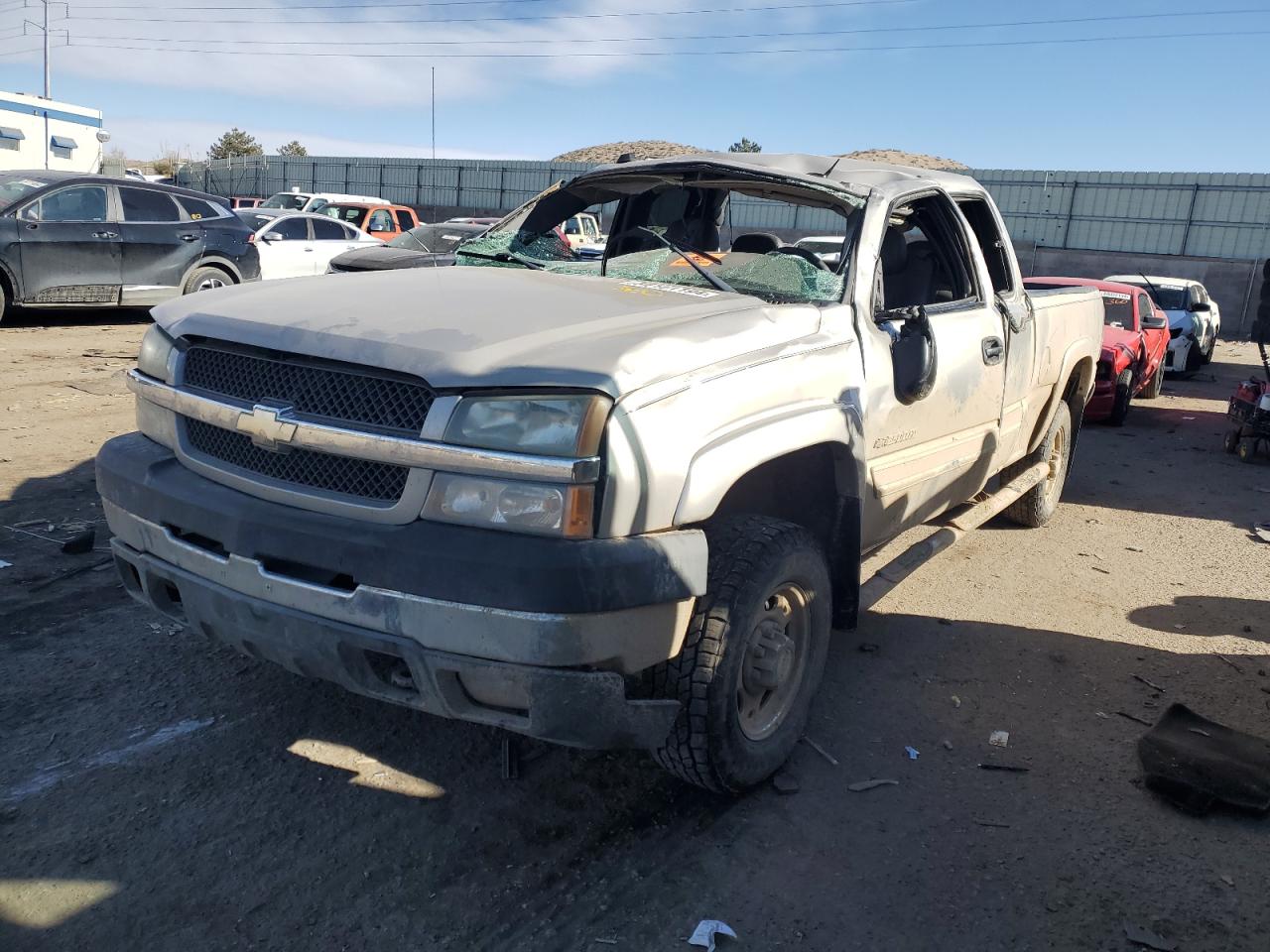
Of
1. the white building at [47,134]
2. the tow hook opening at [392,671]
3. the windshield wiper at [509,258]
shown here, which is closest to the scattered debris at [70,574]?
the windshield wiper at [509,258]

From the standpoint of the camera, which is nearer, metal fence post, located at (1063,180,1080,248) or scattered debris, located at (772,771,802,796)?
scattered debris, located at (772,771,802,796)

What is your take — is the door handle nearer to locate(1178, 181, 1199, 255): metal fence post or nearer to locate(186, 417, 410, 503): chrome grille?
locate(186, 417, 410, 503): chrome grille

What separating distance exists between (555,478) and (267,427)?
84 centimetres

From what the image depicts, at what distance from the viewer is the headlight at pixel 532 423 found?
2.44m

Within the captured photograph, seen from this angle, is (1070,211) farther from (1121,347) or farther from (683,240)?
(683,240)

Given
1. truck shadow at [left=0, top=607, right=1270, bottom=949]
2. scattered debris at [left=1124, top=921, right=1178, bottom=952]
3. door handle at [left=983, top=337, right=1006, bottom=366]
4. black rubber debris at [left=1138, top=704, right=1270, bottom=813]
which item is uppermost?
door handle at [left=983, top=337, right=1006, bottom=366]

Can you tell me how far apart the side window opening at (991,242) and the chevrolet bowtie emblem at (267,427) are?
3.65 metres

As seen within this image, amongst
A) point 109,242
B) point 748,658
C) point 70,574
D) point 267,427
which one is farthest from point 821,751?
point 109,242

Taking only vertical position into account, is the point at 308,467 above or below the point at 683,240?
below

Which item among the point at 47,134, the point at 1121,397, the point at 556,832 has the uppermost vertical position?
the point at 47,134

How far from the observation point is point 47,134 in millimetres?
25828

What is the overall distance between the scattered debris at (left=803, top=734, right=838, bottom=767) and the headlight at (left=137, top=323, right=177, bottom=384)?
2.41 metres

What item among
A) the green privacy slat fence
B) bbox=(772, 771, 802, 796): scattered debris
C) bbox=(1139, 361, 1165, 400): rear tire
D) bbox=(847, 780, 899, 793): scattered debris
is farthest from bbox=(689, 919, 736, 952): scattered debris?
the green privacy slat fence

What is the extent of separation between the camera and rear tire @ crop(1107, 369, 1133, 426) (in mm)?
10891
